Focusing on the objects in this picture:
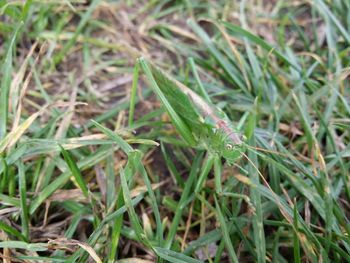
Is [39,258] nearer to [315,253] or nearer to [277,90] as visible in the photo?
[315,253]

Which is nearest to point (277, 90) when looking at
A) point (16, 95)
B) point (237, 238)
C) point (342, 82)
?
point (342, 82)

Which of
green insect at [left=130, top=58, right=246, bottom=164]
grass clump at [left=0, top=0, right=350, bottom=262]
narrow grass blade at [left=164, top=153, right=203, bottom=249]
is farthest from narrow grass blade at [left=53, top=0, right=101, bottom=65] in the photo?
narrow grass blade at [left=164, top=153, right=203, bottom=249]

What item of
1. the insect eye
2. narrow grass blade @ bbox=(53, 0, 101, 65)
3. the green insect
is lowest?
the insect eye

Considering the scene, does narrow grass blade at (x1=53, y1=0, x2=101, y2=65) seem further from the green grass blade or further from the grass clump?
the green grass blade

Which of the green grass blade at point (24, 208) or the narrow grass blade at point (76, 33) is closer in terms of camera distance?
the green grass blade at point (24, 208)

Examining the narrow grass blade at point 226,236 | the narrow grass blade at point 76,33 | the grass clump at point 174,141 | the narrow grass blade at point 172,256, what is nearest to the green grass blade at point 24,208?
the grass clump at point 174,141

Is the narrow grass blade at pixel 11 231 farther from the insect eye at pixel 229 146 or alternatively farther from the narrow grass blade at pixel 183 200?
the insect eye at pixel 229 146

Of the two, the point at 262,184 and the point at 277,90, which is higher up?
the point at 277,90
